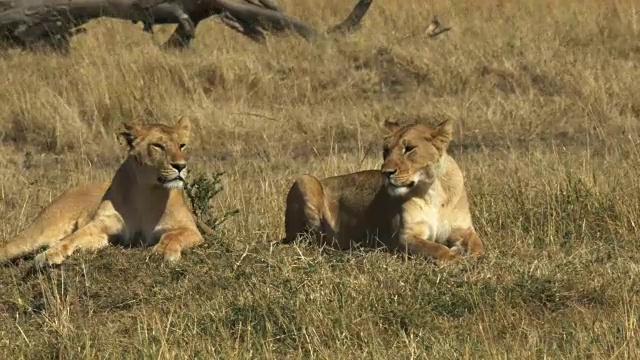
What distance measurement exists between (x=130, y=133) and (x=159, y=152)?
24 centimetres

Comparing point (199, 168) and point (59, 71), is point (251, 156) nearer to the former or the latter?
point (199, 168)

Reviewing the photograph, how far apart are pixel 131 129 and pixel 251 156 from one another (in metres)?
4.18

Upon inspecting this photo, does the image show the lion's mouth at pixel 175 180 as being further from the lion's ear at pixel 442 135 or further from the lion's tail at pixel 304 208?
the lion's ear at pixel 442 135

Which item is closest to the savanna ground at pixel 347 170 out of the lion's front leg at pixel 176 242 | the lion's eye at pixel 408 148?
the lion's front leg at pixel 176 242

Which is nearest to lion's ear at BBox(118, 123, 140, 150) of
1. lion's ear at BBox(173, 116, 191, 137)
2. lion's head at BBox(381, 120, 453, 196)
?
lion's ear at BBox(173, 116, 191, 137)

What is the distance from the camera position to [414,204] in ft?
20.9

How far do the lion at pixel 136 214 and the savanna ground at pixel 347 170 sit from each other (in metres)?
0.17

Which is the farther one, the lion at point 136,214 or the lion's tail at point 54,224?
the lion's tail at point 54,224

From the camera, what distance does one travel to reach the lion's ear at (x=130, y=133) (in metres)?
6.42

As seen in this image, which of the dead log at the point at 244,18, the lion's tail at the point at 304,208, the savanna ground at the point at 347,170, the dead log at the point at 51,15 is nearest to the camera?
the savanna ground at the point at 347,170

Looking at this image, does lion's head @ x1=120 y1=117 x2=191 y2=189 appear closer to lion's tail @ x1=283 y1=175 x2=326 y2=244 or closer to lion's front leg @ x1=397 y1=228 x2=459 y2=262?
lion's tail @ x1=283 y1=175 x2=326 y2=244

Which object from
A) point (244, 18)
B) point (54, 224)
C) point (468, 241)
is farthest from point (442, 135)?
point (244, 18)

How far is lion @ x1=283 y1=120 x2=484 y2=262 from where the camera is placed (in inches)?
243

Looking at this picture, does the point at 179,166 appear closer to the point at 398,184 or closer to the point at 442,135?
the point at 398,184
